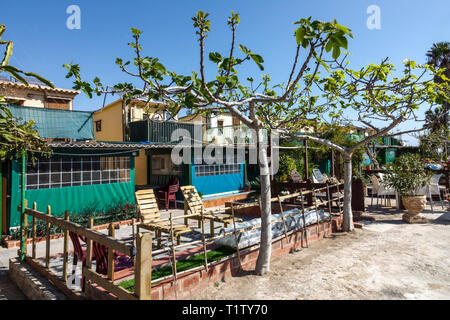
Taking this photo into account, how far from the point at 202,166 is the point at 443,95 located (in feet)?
30.7

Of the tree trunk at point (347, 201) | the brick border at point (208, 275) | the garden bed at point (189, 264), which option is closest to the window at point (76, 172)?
Answer: the garden bed at point (189, 264)

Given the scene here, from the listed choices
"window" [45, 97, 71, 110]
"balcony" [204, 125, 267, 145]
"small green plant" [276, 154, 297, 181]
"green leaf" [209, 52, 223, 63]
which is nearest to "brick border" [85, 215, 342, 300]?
"green leaf" [209, 52, 223, 63]

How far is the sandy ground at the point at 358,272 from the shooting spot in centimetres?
405

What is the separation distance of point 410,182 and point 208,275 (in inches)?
295

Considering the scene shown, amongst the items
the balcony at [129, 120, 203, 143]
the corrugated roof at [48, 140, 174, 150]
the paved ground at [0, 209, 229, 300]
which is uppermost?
the balcony at [129, 120, 203, 143]

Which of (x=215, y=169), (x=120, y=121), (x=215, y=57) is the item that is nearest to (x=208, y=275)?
(x=215, y=57)

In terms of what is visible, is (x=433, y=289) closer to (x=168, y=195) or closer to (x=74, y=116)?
(x=168, y=195)

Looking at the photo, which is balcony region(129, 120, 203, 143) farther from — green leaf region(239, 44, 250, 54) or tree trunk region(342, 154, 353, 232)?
green leaf region(239, 44, 250, 54)

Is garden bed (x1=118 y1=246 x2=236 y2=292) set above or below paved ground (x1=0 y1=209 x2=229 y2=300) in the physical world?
above

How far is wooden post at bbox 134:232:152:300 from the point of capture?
297 cm

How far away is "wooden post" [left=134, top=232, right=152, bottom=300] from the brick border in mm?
590

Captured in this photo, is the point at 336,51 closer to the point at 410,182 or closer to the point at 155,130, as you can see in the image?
the point at 410,182

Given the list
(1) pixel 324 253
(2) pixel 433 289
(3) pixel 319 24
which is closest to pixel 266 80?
(1) pixel 324 253

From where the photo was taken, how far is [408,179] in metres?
8.85
